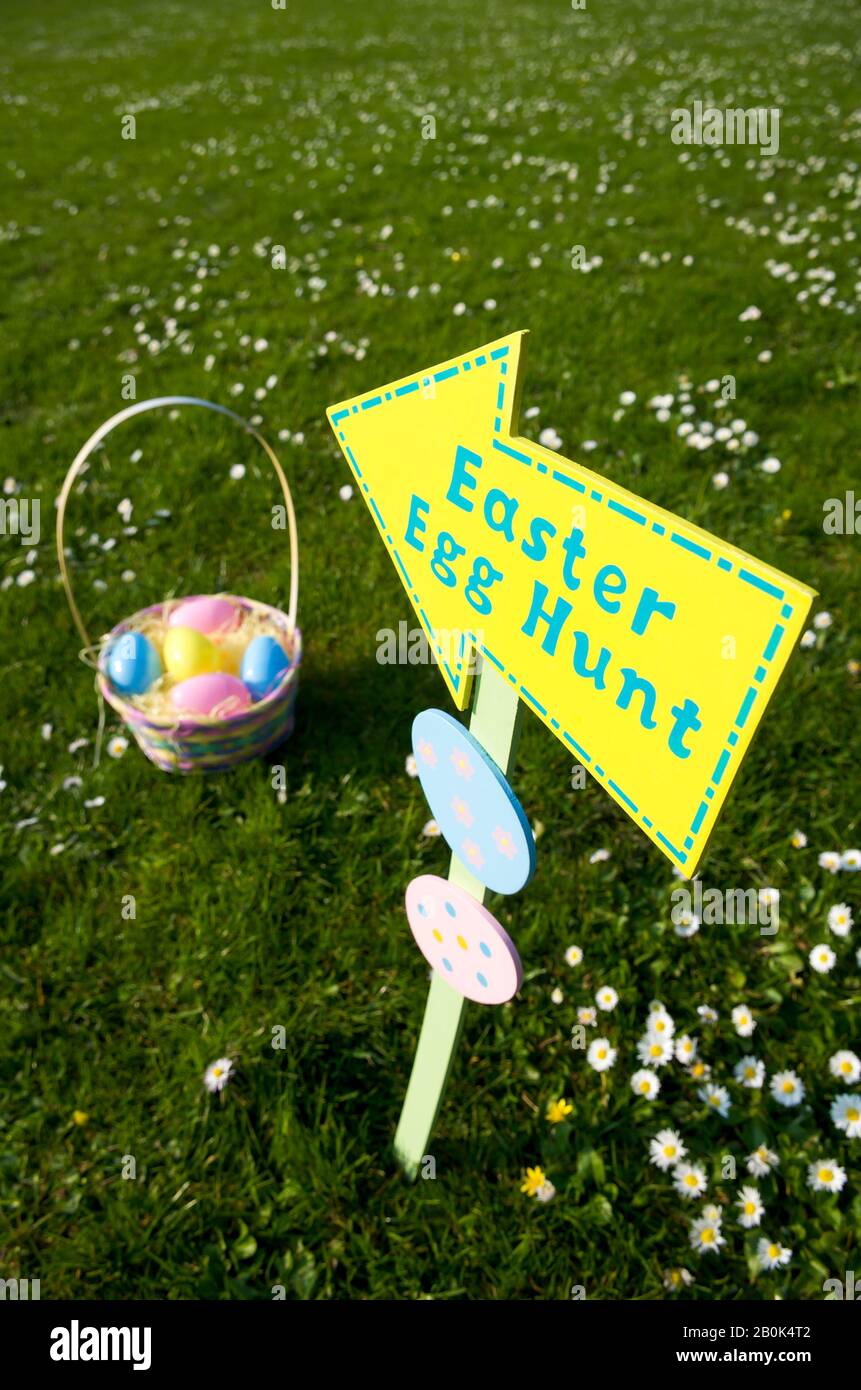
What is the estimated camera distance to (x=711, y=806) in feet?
3.42

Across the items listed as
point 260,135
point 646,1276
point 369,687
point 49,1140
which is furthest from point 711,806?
point 260,135

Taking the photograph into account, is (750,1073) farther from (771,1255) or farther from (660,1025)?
(771,1255)

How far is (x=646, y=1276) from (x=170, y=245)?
7768 mm

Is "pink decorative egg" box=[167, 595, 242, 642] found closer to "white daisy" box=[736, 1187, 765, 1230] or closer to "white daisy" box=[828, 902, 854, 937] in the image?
"white daisy" box=[828, 902, 854, 937]

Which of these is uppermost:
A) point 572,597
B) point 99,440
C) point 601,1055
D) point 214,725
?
point 572,597

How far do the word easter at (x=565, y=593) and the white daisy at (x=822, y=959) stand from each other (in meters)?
1.74

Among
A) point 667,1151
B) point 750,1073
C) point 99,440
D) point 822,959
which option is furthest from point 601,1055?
point 99,440

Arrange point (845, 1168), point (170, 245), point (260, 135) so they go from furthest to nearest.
Result: 1. point (260, 135)
2. point (170, 245)
3. point (845, 1168)

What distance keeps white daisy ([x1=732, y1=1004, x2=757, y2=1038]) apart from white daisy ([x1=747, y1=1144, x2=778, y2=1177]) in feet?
0.94

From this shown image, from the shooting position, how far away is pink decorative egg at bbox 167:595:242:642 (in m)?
3.28

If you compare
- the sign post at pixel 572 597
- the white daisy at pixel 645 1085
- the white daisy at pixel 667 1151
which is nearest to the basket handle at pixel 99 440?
the sign post at pixel 572 597

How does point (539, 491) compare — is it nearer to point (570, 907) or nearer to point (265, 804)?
point (570, 907)

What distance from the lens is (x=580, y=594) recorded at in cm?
117

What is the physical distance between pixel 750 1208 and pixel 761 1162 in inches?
4.5
